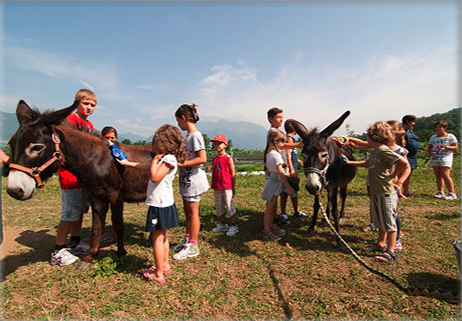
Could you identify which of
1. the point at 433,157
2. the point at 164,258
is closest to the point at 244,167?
the point at 433,157

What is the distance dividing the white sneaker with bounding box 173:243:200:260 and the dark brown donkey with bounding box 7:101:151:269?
1.02m

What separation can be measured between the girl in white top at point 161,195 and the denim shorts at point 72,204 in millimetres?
1674

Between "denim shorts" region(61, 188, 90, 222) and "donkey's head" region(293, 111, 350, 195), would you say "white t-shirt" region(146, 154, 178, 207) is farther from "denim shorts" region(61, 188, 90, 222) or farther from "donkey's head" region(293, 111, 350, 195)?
"donkey's head" region(293, 111, 350, 195)

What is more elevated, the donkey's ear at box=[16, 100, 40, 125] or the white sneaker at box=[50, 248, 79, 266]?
the donkey's ear at box=[16, 100, 40, 125]

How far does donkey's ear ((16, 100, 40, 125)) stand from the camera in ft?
9.88

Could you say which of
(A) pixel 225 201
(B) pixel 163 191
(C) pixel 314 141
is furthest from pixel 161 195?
(C) pixel 314 141

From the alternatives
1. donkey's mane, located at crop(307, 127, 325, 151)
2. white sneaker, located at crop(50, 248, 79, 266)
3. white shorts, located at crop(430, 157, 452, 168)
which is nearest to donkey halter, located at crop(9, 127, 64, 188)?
white sneaker, located at crop(50, 248, 79, 266)

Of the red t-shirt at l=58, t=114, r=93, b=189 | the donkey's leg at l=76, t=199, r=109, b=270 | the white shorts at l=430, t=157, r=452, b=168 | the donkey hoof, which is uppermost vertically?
the red t-shirt at l=58, t=114, r=93, b=189

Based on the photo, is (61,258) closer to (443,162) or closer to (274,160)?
(274,160)

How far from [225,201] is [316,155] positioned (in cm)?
230

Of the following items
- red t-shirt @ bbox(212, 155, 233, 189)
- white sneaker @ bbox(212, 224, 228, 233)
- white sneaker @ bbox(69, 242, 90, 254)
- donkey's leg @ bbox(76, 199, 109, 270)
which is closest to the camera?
donkey's leg @ bbox(76, 199, 109, 270)

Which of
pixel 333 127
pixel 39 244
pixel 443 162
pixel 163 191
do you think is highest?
pixel 333 127

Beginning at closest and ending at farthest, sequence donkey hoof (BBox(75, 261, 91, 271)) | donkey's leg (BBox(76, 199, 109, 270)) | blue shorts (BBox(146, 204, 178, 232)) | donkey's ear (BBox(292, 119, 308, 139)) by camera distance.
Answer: blue shorts (BBox(146, 204, 178, 232)) → donkey hoof (BBox(75, 261, 91, 271)) → donkey's leg (BBox(76, 199, 109, 270)) → donkey's ear (BBox(292, 119, 308, 139))

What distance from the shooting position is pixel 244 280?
327cm
